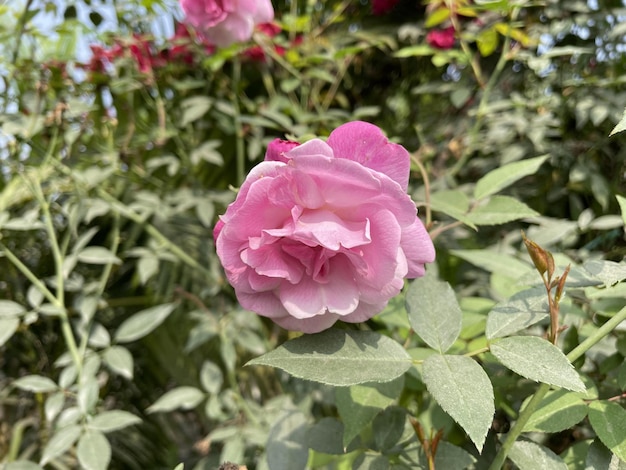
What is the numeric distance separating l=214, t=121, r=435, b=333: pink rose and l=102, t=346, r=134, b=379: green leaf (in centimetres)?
45

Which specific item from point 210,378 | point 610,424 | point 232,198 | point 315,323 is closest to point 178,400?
point 210,378

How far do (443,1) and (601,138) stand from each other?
447 millimetres

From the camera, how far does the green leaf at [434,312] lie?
0.39m

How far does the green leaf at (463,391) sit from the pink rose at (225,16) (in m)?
0.64

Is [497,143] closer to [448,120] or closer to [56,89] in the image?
[448,120]

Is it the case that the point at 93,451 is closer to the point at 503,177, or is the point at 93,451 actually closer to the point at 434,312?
the point at 434,312

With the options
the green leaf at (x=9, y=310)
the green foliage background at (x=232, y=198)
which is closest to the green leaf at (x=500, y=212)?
the green foliage background at (x=232, y=198)

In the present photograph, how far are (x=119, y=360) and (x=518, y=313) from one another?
0.60m

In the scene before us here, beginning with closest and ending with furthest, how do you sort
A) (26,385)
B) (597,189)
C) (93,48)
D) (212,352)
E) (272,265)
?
1. (272,265)
2. (26,385)
3. (597,189)
4. (93,48)
5. (212,352)

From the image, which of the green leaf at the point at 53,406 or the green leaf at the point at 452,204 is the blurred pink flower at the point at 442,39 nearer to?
the green leaf at the point at 452,204

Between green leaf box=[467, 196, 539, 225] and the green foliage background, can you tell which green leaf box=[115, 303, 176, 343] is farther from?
green leaf box=[467, 196, 539, 225]

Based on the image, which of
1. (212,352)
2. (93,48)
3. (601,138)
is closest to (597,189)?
(601,138)

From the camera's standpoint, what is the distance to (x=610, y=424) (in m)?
0.38

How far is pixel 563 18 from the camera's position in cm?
116
